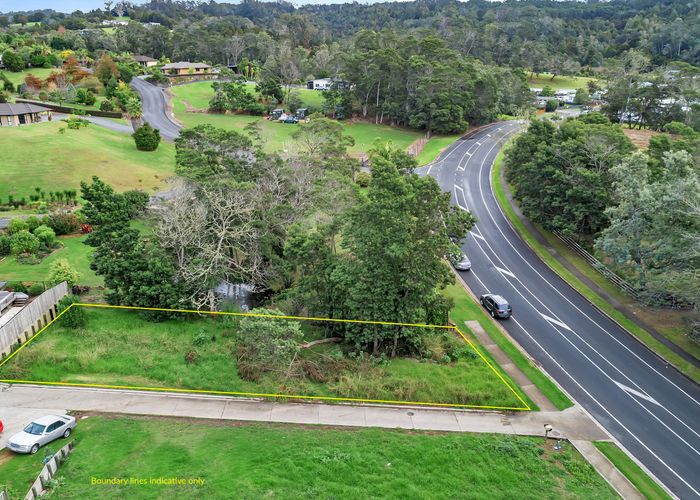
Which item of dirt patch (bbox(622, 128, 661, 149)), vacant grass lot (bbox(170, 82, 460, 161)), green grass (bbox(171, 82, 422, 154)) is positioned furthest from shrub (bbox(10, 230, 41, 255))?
dirt patch (bbox(622, 128, 661, 149))

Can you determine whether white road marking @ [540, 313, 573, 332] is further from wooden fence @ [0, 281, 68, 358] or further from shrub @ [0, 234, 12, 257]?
shrub @ [0, 234, 12, 257]

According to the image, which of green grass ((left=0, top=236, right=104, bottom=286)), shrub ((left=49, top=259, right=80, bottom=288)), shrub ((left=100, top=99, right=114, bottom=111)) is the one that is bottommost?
green grass ((left=0, top=236, right=104, bottom=286))

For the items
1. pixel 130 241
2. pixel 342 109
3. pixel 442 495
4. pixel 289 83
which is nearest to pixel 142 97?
pixel 289 83

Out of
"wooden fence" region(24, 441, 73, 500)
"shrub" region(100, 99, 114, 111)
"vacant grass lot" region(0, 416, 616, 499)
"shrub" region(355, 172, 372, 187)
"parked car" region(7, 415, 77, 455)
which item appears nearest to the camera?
"wooden fence" region(24, 441, 73, 500)

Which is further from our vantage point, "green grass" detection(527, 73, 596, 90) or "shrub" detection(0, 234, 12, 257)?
"green grass" detection(527, 73, 596, 90)

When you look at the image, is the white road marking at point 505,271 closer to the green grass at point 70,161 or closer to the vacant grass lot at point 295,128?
the vacant grass lot at point 295,128

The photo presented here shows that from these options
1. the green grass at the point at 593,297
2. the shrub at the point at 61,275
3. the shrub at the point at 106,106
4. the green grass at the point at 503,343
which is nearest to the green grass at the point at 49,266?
the shrub at the point at 61,275
